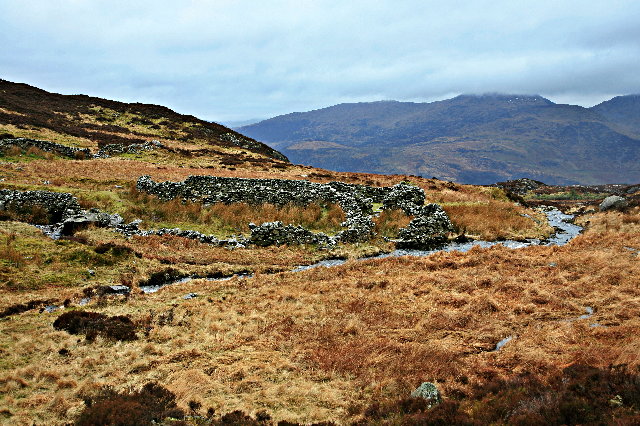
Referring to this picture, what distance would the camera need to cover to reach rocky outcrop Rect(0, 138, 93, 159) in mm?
43916

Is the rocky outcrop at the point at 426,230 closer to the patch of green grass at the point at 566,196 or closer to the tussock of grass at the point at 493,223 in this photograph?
the tussock of grass at the point at 493,223

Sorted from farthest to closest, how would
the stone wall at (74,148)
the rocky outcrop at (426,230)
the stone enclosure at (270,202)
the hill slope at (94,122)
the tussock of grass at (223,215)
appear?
the hill slope at (94,122) < the stone wall at (74,148) < the rocky outcrop at (426,230) < the tussock of grass at (223,215) < the stone enclosure at (270,202)

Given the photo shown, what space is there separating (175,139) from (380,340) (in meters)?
71.7

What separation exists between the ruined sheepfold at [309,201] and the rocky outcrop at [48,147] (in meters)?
21.9

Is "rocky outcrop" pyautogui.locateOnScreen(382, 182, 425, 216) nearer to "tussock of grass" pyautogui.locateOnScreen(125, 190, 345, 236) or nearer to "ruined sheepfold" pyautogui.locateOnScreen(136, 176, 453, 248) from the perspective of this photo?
"ruined sheepfold" pyautogui.locateOnScreen(136, 176, 453, 248)

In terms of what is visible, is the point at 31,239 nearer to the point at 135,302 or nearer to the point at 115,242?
the point at 115,242

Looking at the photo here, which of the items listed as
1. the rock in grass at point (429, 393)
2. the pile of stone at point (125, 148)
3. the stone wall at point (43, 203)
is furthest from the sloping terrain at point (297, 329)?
the pile of stone at point (125, 148)

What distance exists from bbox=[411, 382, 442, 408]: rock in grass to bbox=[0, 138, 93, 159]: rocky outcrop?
170 ft

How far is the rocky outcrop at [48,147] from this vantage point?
144ft

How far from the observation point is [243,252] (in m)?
26.2

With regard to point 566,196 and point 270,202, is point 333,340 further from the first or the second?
point 566,196

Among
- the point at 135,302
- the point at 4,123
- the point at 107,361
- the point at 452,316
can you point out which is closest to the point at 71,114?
the point at 4,123

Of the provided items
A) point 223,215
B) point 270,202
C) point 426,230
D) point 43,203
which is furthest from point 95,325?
point 426,230

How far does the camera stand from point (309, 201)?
36.4 metres
